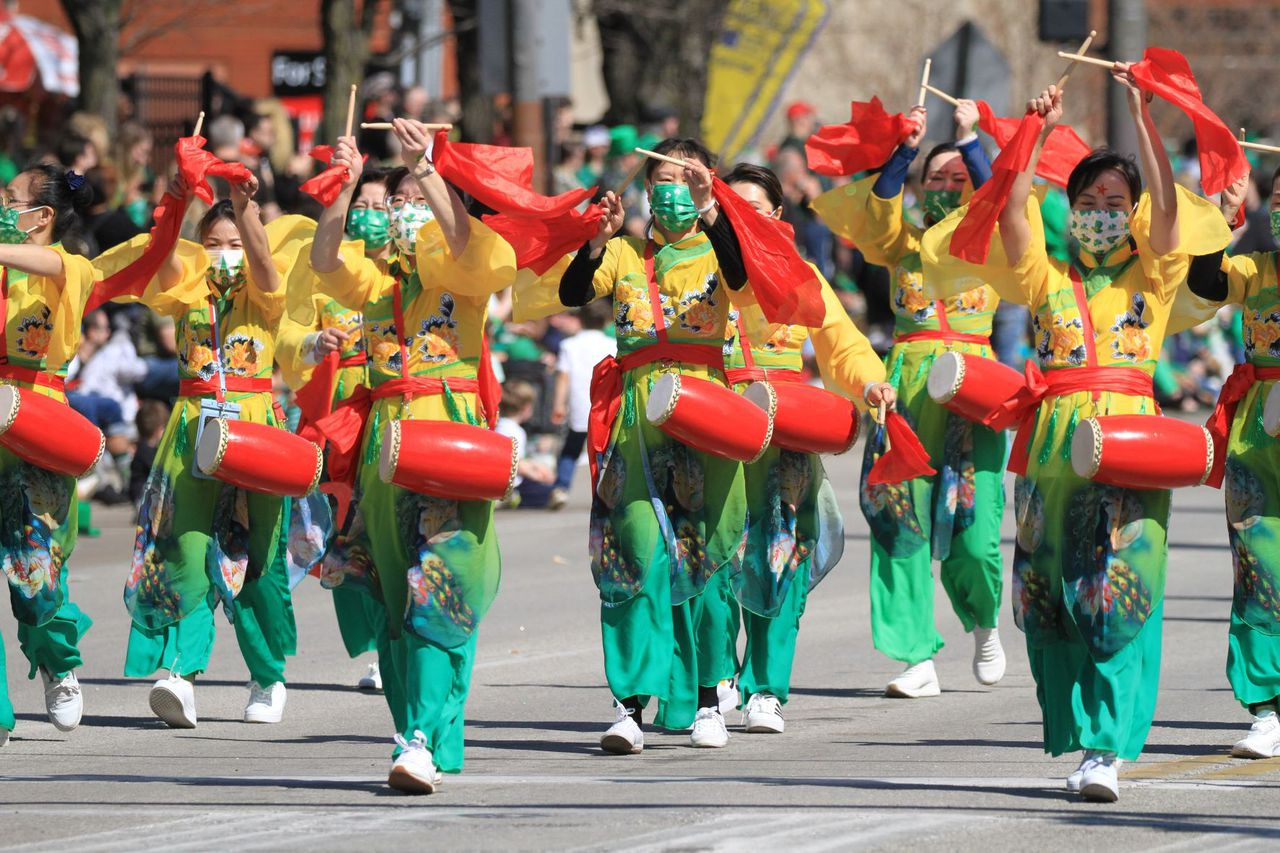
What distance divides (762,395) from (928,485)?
1.48 meters

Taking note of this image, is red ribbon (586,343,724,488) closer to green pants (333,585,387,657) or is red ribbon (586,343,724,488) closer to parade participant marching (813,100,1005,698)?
parade participant marching (813,100,1005,698)

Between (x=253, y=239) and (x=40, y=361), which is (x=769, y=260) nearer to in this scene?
(x=253, y=239)

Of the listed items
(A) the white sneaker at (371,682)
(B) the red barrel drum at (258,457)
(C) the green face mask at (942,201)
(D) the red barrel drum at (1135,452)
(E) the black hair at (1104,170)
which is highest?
(E) the black hair at (1104,170)

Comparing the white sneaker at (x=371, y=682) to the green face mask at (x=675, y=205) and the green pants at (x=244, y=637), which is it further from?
the green face mask at (x=675, y=205)

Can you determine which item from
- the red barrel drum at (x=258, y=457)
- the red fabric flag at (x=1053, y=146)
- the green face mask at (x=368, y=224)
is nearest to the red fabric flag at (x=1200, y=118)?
the red fabric flag at (x=1053, y=146)

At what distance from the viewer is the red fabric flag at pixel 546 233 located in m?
7.94

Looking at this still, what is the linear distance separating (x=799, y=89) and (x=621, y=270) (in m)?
30.1

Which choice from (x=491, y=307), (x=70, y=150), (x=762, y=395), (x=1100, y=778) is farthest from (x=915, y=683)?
(x=491, y=307)

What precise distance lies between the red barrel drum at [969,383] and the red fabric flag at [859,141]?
0.80 meters

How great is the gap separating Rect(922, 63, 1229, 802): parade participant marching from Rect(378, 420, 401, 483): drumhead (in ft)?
5.67

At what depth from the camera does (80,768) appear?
7.83 metres

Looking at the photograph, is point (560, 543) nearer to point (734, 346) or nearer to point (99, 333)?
point (99, 333)

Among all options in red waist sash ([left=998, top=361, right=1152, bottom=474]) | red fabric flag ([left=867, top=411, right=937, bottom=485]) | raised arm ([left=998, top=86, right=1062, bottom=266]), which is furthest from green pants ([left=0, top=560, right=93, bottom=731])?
raised arm ([left=998, top=86, right=1062, bottom=266])

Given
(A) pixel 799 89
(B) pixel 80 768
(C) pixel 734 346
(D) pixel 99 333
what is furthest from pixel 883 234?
(A) pixel 799 89
